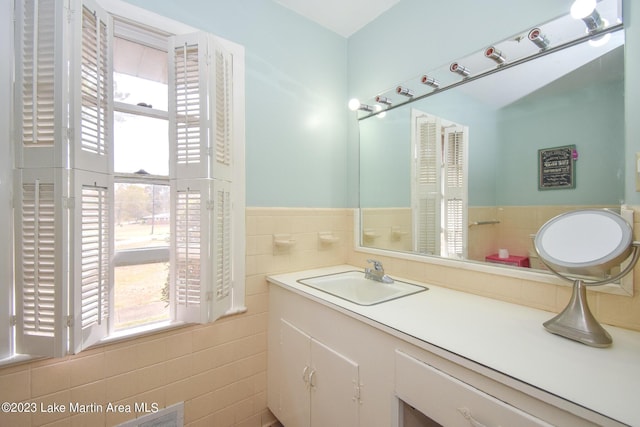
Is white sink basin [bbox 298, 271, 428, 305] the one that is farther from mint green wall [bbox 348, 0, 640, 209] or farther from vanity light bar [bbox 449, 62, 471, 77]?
vanity light bar [bbox 449, 62, 471, 77]

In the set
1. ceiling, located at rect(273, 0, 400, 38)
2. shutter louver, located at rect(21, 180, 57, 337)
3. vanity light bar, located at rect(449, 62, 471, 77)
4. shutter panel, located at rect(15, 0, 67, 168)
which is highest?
ceiling, located at rect(273, 0, 400, 38)

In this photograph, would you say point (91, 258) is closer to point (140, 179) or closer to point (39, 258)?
point (39, 258)

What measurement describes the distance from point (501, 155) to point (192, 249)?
1556 millimetres

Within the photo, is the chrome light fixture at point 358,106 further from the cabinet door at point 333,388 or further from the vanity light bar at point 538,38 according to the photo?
the cabinet door at point 333,388

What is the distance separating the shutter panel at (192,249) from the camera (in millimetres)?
1328

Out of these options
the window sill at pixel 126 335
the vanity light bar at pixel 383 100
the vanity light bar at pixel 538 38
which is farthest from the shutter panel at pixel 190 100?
the vanity light bar at pixel 538 38

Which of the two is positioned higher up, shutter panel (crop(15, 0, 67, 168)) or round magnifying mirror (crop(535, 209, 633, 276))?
shutter panel (crop(15, 0, 67, 168))

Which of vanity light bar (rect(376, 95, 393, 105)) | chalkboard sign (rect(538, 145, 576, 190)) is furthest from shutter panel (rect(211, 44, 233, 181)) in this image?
chalkboard sign (rect(538, 145, 576, 190))

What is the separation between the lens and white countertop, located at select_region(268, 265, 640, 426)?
0.63 m

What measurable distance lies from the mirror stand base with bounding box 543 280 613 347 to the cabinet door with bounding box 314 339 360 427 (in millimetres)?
728

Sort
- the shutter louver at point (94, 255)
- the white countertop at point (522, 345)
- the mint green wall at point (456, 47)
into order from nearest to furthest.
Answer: the white countertop at point (522, 345), the mint green wall at point (456, 47), the shutter louver at point (94, 255)

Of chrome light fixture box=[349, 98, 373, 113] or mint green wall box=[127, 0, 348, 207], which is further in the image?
chrome light fixture box=[349, 98, 373, 113]

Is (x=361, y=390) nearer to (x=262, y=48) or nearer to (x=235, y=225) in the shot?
(x=235, y=225)

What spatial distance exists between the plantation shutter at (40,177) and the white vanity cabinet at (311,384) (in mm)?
976
